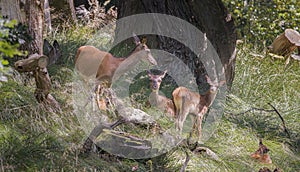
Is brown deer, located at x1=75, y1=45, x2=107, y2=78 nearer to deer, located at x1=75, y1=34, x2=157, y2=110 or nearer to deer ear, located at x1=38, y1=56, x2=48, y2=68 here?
deer, located at x1=75, y1=34, x2=157, y2=110

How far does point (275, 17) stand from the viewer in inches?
402

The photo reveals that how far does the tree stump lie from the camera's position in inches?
367

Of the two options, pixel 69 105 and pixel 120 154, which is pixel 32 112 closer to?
pixel 69 105

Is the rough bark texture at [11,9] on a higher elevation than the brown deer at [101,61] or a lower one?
higher

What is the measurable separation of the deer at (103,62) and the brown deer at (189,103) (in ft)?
1.47

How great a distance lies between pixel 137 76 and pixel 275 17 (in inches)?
163

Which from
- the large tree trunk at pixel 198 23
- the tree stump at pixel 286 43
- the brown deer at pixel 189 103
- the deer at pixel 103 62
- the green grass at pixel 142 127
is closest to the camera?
the green grass at pixel 142 127

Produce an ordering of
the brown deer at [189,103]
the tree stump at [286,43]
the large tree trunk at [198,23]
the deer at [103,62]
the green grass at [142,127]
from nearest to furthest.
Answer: the green grass at [142,127] < the deer at [103,62] < the brown deer at [189,103] < the large tree trunk at [198,23] < the tree stump at [286,43]

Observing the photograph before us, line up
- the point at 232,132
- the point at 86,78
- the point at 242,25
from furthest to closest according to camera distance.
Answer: the point at 242,25, the point at 232,132, the point at 86,78

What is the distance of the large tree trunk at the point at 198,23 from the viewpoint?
23.4 feet

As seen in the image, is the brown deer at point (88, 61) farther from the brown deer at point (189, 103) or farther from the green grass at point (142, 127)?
the brown deer at point (189, 103)

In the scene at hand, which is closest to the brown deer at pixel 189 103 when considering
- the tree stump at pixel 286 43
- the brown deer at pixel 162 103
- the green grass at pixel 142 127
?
the brown deer at pixel 162 103

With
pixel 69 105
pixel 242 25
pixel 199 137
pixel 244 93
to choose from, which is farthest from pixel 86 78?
pixel 242 25

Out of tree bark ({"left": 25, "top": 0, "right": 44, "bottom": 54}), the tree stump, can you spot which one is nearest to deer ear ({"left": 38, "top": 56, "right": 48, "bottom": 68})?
tree bark ({"left": 25, "top": 0, "right": 44, "bottom": 54})
